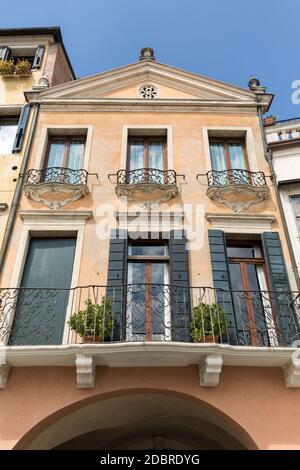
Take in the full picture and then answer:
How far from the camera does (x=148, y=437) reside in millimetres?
9469

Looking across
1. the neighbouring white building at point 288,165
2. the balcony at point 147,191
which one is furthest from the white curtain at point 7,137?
the neighbouring white building at point 288,165

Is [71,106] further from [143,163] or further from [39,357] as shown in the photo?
[39,357]

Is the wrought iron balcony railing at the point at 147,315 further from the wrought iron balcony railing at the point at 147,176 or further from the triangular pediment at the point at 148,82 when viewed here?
the triangular pediment at the point at 148,82

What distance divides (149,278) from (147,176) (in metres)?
2.74

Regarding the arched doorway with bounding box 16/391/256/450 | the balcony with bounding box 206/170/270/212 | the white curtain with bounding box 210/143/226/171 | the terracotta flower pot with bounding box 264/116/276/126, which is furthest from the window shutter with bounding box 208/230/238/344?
the terracotta flower pot with bounding box 264/116/276/126

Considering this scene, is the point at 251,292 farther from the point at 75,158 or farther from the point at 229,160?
the point at 75,158

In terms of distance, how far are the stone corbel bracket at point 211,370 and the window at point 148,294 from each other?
0.86 meters

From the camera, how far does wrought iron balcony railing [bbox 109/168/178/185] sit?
10023 millimetres

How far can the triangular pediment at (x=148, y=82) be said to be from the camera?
1184 cm

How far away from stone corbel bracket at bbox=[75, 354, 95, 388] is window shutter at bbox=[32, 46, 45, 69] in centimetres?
994

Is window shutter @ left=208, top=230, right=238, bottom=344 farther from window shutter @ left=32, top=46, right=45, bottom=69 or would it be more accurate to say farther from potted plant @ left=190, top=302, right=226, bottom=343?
window shutter @ left=32, top=46, right=45, bottom=69

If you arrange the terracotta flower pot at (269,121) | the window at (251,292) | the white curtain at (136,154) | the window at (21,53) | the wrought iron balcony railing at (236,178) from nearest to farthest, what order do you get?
the window at (251,292)
the wrought iron balcony railing at (236,178)
the white curtain at (136,154)
the terracotta flower pot at (269,121)
the window at (21,53)

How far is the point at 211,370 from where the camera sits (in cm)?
689

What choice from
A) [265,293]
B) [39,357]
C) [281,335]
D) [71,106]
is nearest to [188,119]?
[71,106]
